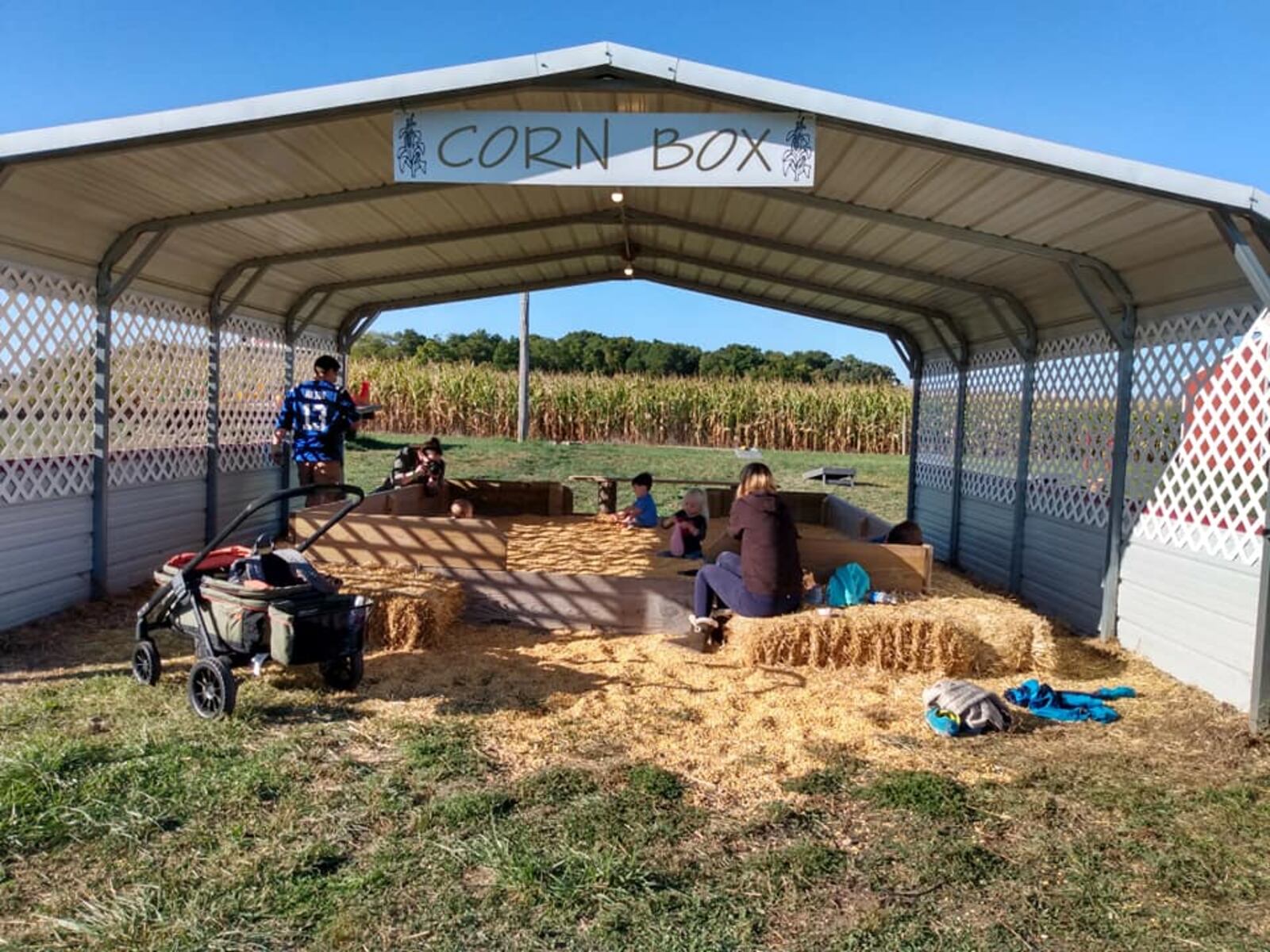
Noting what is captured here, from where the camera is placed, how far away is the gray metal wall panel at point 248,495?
9562mm

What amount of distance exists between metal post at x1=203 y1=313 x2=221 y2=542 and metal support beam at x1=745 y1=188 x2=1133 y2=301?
5.56m

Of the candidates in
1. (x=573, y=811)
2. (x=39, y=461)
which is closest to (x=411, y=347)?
(x=39, y=461)

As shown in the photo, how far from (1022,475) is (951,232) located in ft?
9.97

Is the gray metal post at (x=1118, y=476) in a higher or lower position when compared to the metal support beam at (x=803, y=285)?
lower

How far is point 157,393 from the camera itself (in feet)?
27.2

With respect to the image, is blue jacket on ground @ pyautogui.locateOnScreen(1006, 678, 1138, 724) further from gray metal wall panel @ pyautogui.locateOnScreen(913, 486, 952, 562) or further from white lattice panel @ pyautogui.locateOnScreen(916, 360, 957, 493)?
white lattice panel @ pyautogui.locateOnScreen(916, 360, 957, 493)

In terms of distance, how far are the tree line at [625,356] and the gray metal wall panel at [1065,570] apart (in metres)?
39.9

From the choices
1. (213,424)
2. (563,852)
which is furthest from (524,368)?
(563,852)

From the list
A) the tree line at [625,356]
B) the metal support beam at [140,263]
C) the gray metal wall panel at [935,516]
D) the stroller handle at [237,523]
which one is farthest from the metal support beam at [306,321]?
the tree line at [625,356]

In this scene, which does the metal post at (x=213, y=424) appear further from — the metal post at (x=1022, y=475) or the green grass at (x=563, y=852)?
the metal post at (x=1022, y=475)

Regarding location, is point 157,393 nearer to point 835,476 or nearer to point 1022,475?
point 1022,475

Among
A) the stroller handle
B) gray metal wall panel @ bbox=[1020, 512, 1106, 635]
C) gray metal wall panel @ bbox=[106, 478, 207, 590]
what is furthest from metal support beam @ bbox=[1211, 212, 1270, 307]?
gray metal wall panel @ bbox=[106, 478, 207, 590]

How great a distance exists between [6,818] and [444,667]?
2526mm

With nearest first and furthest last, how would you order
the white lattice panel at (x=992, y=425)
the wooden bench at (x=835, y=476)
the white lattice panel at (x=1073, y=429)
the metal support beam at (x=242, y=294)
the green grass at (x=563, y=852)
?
the green grass at (x=563, y=852)
the white lattice panel at (x=1073, y=429)
the metal support beam at (x=242, y=294)
the white lattice panel at (x=992, y=425)
the wooden bench at (x=835, y=476)
